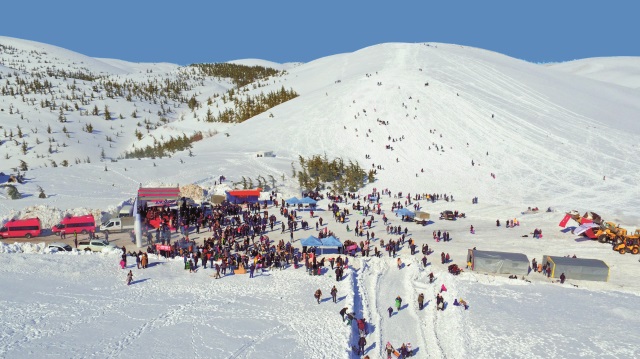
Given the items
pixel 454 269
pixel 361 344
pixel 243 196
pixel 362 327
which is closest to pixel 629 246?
pixel 454 269

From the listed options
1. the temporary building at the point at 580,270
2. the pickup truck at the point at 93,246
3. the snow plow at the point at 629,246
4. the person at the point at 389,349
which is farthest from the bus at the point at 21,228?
the snow plow at the point at 629,246

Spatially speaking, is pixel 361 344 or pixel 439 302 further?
pixel 439 302

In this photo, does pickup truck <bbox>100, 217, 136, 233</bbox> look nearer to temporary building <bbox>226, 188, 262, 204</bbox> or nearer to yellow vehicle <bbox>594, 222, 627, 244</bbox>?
temporary building <bbox>226, 188, 262, 204</bbox>

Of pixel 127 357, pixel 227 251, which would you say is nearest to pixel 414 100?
pixel 227 251

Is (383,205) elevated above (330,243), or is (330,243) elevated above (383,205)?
(383,205)

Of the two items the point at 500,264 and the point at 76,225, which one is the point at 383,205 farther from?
the point at 76,225

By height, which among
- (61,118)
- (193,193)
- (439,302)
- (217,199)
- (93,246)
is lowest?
(439,302)

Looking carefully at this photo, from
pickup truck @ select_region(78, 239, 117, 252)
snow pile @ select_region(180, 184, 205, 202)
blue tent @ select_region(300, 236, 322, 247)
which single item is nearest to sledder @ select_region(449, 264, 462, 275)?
blue tent @ select_region(300, 236, 322, 247)

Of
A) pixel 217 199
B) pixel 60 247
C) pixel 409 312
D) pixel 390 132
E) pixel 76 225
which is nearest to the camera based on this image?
pixel 409 312
